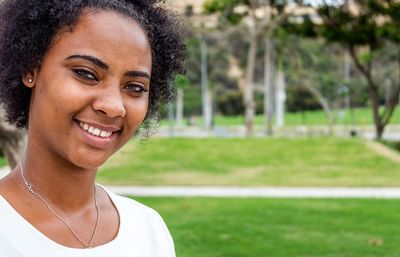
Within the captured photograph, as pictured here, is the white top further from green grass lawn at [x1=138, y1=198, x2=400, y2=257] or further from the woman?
green grass lawn at [x1=138, y1=198, x2=400, y2=257]

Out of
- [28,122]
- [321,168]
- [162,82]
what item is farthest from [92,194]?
[321,168]

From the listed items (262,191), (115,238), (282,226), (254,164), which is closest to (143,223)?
(115,238)

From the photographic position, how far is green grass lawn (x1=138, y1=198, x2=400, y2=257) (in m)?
7.06

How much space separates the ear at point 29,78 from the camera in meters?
1.42

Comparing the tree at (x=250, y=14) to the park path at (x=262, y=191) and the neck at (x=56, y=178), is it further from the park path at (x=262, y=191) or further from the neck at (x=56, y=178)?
the neck at (x=56, y=178)

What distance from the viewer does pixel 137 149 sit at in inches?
671

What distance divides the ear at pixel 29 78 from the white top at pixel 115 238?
0.78 feet

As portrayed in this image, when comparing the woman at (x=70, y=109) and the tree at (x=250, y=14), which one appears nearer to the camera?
the woman at (x=70, y=109)

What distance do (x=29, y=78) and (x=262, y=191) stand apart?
34.6 ft

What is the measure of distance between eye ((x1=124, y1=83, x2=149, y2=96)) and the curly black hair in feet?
0.43

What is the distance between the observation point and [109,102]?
134cm

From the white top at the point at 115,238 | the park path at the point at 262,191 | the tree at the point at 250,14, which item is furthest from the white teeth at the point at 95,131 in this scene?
the tree at the point at 250,14

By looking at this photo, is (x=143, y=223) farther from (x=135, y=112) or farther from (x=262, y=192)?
(x=262, y=192)

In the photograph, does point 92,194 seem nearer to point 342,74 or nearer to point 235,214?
point 235,214
